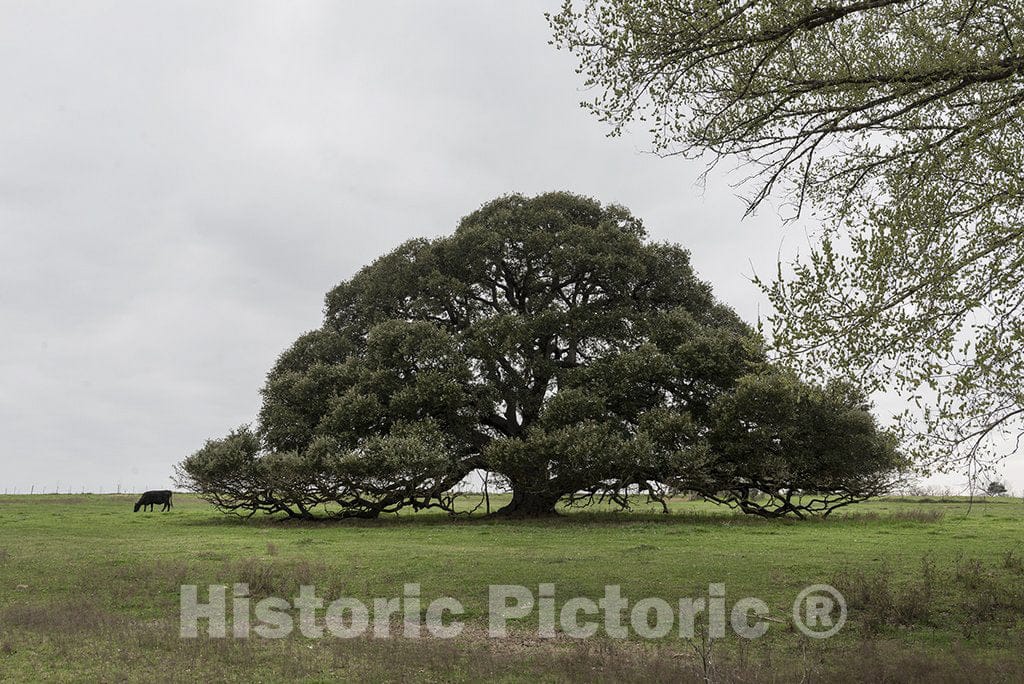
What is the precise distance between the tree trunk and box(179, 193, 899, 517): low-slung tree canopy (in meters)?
0.11

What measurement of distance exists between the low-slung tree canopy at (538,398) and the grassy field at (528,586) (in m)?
3.39

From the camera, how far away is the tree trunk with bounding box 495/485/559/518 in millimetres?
39812

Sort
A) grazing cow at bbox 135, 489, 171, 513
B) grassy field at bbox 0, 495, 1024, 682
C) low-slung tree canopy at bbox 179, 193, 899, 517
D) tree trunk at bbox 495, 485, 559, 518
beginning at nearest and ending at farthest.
→ grassy field at bbox 0, 495, 1024, 682 → low-slung tree canopy at bbox 179, 193, 899, 517 → tree trunk at bbox 495, 485, 559, 518 → grazing cow at bbox 135, 489, 171, 513

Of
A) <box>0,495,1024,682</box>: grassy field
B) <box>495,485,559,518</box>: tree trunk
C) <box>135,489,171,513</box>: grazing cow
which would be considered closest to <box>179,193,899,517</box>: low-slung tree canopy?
<box>495,485,559,518</box>: tree trunk

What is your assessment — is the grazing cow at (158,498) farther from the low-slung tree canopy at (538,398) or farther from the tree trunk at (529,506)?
Answer: the tree trunk at (529,506)

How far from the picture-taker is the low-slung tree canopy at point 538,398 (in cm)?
3500

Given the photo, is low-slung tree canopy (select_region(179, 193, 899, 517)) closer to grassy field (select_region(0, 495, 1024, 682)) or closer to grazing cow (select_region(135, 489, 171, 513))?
grassy field (select_region(0, 495, 1024, 682))

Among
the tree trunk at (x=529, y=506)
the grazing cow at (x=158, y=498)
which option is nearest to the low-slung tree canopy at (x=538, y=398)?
the tree trunk at (x=529, y=506)

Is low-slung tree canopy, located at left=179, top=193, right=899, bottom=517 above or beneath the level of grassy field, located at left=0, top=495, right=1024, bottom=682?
above

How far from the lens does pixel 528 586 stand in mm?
17047

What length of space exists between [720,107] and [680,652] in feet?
34.8

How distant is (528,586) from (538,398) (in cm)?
2291

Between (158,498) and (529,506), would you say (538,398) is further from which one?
(158,498)

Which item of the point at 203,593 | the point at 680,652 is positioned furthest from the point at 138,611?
the point at 680,652
